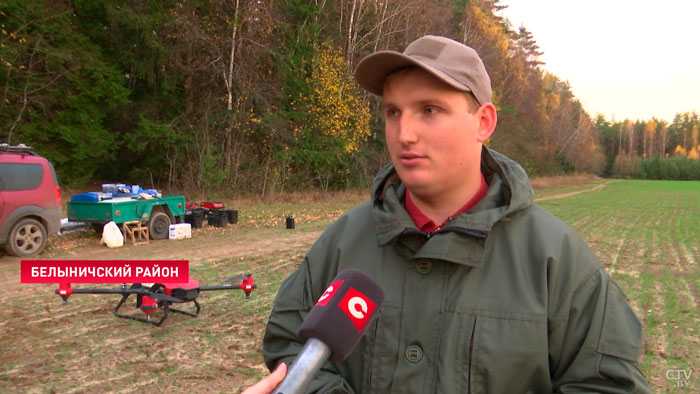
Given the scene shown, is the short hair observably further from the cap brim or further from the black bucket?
the black bucket

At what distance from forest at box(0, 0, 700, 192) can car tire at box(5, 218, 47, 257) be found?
12678 mm

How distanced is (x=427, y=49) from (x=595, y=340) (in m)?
1.01

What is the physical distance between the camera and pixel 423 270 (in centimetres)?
159

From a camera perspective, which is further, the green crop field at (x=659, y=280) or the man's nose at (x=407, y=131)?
the green crop field at (x=659, y=280)

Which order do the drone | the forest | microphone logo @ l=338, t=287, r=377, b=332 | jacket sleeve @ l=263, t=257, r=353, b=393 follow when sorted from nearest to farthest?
microphone logo @ l=338, t=287, r=377, b=332
jacket sleeve @ l=263, t=257, r=353, b=393
the drone
the forest

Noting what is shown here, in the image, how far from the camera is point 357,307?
4.41ft

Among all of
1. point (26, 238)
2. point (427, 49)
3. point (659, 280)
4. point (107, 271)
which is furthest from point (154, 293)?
point (659, 280)

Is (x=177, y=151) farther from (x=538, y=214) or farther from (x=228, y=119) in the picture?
(x=538, y=214)

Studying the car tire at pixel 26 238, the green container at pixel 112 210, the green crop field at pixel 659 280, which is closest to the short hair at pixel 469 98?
the green crop field at pixel 659 280

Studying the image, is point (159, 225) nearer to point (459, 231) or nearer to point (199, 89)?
point (459, 231)

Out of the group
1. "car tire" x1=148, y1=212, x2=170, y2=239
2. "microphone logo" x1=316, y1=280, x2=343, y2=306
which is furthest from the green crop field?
"car tire" x1=148, y1=212, x2=170, y2=239

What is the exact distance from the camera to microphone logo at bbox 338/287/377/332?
130 centimetres

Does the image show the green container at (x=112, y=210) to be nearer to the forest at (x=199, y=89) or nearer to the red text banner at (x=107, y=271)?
the red text banner at (x=107, y=271)

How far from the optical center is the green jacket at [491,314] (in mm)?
1470
